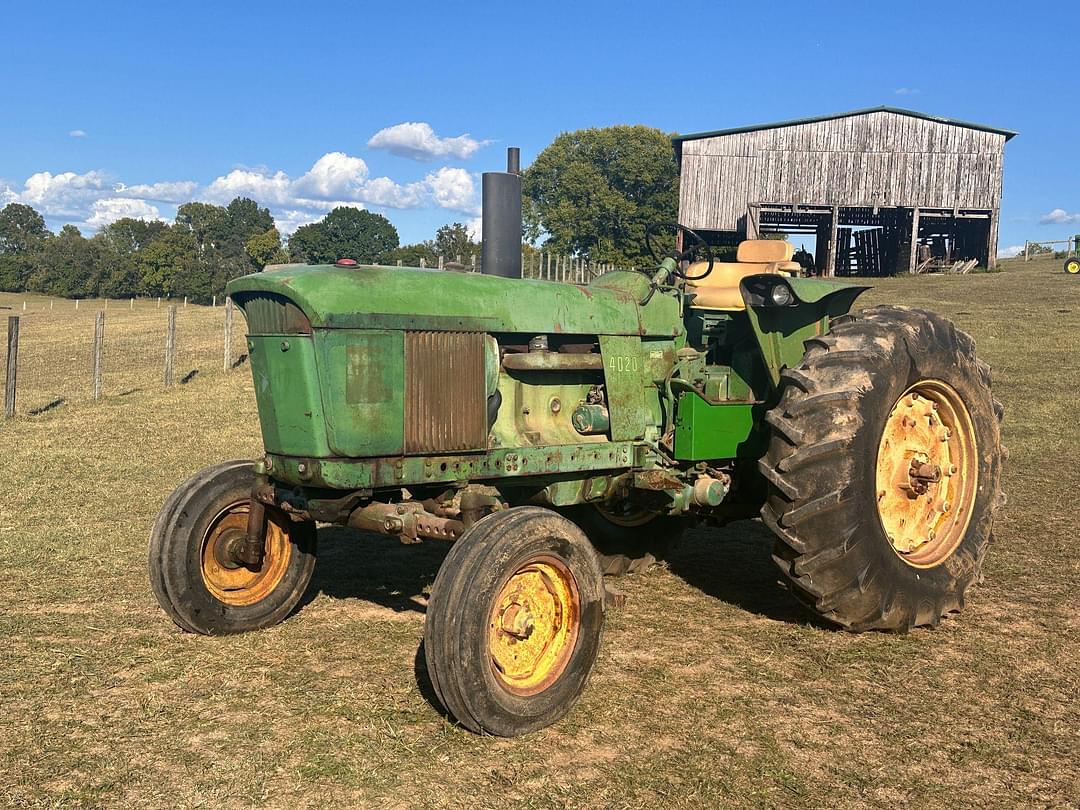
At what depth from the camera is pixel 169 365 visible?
1647 cm

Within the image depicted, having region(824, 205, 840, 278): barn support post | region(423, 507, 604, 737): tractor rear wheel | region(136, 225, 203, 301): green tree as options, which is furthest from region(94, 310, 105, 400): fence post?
region(136, 225, 203, 301): green tree

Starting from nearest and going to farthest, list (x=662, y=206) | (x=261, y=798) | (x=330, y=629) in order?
(x=261, y=798), (x=330, y=629), (x=662, y=206)

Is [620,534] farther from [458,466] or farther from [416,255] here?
[416,255]

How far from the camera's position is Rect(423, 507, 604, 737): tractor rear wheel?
3.64 metres

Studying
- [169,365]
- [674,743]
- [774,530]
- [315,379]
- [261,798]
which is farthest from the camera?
[169,365]

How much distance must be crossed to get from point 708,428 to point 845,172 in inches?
1368

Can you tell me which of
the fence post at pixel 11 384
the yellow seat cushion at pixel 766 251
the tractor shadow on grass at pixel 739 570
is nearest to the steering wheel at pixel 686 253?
the yellow seat cushion at pixel 766 251

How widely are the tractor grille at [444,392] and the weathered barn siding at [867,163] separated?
35075 mm

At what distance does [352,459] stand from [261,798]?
143 centimetres

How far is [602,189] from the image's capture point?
65.4 meters

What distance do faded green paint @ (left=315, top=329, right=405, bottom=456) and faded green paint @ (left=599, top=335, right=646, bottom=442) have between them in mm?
1266

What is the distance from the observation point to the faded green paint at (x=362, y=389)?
3.99 metres

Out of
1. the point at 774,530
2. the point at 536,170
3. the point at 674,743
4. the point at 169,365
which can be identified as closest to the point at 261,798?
the point at 674,743

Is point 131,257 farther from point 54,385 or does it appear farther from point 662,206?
point 54,385
